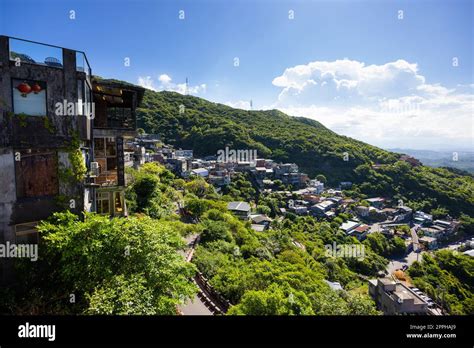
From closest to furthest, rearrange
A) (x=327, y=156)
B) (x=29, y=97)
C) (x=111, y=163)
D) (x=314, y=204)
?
(x=29, y=97) → (x=111, y=163) → (x=314, y=204) → (x=327, y=156)

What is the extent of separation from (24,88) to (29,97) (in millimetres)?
240

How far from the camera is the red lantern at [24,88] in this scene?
6530mm

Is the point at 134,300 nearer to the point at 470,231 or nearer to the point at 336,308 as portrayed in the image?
the point at 336,308

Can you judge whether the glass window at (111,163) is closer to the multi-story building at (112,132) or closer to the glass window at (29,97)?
the multi-story building at (112,132)

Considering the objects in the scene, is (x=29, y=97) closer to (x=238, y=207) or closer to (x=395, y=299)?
(x=395, y=299)

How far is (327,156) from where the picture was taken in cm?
7831

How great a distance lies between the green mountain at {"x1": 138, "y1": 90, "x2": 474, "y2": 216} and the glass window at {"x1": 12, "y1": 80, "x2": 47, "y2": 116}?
2452 inches

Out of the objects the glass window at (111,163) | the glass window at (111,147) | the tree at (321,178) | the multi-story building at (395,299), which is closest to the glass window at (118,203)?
the glass window at (111,163)

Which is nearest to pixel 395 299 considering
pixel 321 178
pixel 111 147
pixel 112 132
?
pixel 111 147

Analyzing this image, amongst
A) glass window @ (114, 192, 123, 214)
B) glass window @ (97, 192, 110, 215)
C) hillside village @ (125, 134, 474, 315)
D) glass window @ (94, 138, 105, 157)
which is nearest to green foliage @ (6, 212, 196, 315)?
glass window @ (97, 192, 110, 215)

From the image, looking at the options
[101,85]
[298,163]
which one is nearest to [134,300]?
[101,85]

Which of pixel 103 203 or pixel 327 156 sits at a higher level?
pixel 327 156

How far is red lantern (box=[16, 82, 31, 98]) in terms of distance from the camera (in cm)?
653

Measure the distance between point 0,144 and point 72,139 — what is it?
1553 millimetres
